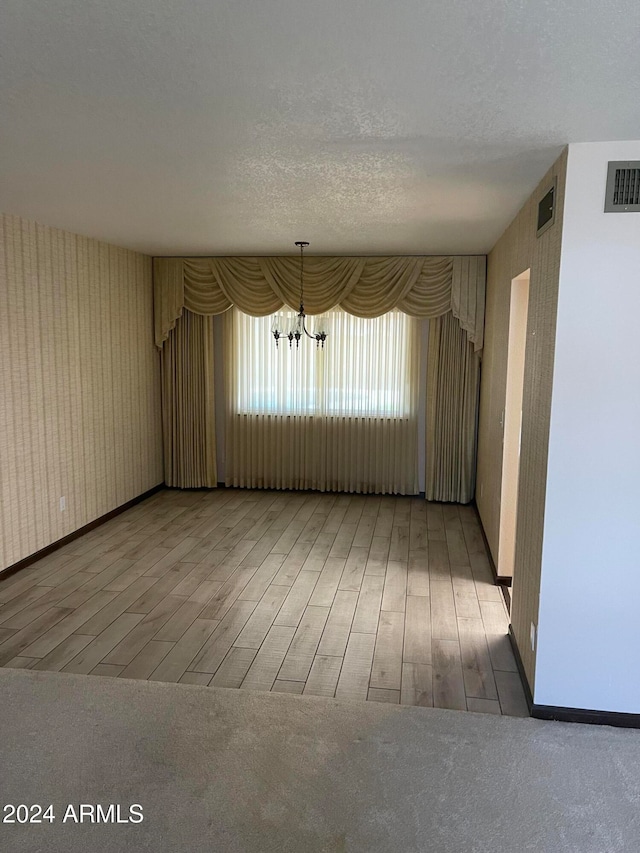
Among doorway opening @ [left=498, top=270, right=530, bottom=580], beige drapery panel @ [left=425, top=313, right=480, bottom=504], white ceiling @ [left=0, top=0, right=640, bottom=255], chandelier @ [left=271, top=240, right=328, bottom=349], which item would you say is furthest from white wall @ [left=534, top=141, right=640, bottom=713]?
beige drapery panel @ [left=425, top=313, right=480, bottom=504]

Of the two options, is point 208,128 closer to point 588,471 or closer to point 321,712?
point 588,471

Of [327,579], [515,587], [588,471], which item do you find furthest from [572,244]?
[327,579]

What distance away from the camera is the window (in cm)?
655

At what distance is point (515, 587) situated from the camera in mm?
3500

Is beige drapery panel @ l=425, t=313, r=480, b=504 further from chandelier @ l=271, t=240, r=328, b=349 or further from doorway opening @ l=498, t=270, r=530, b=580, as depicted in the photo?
doorway opening @ l=498, t=270, r=530, b=580

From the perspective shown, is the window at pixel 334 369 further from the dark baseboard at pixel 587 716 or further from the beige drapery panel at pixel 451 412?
the dark baseboard at pixel 587 716

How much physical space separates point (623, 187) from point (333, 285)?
3891 mm

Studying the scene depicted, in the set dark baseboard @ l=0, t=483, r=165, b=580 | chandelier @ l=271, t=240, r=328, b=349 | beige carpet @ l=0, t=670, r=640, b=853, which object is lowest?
beige carpet @ l=0, t=670, r=640, b=853

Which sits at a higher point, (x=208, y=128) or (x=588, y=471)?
(x=208, y=128)

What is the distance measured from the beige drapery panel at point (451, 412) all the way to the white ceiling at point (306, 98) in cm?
249

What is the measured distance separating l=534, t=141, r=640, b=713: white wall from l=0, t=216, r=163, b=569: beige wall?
11.8ft

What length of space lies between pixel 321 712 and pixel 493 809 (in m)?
0.86

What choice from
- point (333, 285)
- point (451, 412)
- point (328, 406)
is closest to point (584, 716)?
point (451, 412)

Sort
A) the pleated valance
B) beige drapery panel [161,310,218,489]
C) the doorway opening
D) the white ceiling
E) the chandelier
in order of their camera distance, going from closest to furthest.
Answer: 1. the white ceiling
2. the doorway opening
3. the chandelier
4. the pleated valance
5. beige drapery panel [161,310,218,489]
